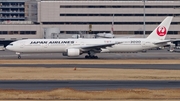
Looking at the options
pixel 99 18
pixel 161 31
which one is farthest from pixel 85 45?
pixel 99 18

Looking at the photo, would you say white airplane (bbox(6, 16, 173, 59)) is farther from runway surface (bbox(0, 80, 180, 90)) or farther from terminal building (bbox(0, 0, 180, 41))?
terminal building (bbox(0, 0, 180, 41))

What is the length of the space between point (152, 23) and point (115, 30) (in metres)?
10.4

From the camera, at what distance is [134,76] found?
46125mm

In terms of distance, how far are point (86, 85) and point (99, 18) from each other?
4357 inches

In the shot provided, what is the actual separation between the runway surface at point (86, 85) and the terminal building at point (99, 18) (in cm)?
10571

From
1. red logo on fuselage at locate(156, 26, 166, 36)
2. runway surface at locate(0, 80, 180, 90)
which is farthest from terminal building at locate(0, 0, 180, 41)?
runway surface at locate(0, 80, 180, 90)

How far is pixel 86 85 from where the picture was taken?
128ft

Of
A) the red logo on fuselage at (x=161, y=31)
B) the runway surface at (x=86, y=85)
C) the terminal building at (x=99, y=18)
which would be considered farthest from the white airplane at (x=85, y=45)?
the terminal building at (x=99, y=18)

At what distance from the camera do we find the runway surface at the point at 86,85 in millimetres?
37616

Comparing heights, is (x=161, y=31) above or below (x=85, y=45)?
above

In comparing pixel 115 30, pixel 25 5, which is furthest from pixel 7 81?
pixel 25 5

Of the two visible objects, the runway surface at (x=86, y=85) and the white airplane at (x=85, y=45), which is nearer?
the runway surface at (x=86, y=85)

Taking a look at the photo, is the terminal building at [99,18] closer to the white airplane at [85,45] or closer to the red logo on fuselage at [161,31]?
the red logo on fuselage at [161,31]

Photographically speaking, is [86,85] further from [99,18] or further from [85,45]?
[99,18]
